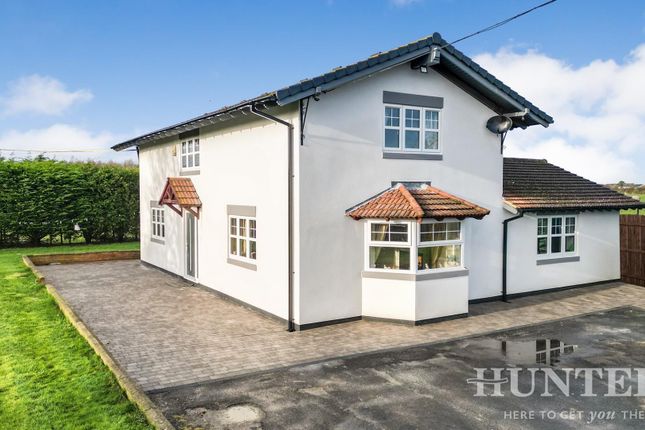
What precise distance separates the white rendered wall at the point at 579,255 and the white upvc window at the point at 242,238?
23.2 feet

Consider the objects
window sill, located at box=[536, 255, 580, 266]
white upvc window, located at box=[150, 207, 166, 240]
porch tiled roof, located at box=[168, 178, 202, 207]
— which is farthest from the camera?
white upvc window, located at box=[150, 207, 166, 240]

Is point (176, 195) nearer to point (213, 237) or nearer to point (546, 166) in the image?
point (213, 237)

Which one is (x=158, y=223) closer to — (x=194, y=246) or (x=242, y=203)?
(x=194, y=246)

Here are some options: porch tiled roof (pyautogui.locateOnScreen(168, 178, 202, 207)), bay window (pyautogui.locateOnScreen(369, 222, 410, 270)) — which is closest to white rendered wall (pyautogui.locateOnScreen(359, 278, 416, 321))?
bay window (pyautogui.locateOnScreen(369, 222, 410, 270))

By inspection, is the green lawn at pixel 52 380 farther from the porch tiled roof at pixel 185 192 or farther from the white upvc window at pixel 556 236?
the white upvc window at pixel 556 236

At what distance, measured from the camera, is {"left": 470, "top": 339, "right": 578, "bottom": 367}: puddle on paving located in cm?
845

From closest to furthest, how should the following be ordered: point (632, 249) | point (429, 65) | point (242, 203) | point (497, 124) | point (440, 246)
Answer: point (440, 246)
point (429, 65)
point (242, 203)
point (497, 124)
point (632, 249)

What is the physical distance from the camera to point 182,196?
47.9 feet

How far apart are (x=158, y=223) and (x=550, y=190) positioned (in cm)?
1360

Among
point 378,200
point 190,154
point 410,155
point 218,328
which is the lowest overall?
point 218,328

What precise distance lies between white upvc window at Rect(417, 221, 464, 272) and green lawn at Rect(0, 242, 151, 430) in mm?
6660

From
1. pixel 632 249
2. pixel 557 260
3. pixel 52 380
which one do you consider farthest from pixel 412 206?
pixel 632 249

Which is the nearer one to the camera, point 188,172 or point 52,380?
point 52,380

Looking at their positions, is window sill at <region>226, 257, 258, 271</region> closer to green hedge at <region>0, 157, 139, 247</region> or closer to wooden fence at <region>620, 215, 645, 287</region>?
wooden fence at <region>620, 215, 645, 287</region>
